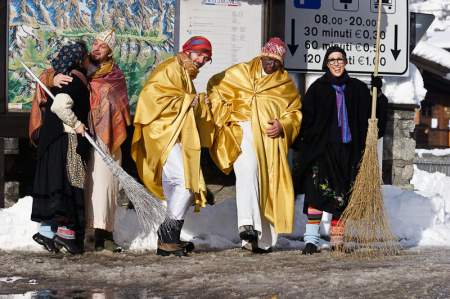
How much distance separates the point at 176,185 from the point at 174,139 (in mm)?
333

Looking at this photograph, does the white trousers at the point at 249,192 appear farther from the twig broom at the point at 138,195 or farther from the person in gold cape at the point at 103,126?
the person in gold cape at the point at 103,126

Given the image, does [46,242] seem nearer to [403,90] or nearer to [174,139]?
[174,139]

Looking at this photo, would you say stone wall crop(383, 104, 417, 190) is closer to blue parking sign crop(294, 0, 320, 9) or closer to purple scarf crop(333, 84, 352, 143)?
blue parking sign crop(294, 0, 320, 9)

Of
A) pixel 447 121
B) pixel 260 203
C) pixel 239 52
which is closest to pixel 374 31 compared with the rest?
pixel 239 52

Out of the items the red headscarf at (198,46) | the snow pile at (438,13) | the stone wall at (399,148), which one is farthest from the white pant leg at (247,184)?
the snow pile at (438,13)

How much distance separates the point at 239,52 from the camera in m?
9.06

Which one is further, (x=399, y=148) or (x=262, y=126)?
(x=399, y=148)

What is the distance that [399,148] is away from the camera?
34.6ft

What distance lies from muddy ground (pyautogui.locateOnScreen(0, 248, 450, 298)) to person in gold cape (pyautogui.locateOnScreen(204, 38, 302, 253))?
0.90 ft

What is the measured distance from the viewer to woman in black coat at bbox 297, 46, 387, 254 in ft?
25.2

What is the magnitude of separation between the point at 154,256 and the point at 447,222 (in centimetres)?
301

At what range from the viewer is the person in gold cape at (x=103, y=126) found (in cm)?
745

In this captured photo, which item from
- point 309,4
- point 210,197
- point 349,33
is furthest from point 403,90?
point 210,197

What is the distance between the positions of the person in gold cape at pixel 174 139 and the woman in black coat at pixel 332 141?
2.92 feet
